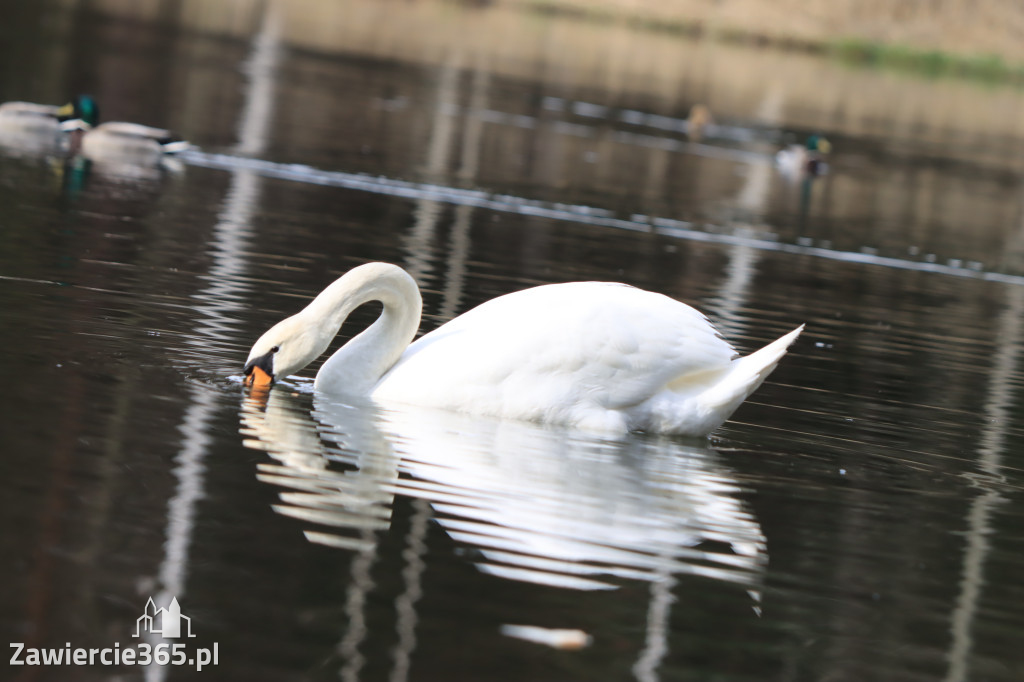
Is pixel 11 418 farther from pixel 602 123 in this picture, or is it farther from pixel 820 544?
pixel 602 123

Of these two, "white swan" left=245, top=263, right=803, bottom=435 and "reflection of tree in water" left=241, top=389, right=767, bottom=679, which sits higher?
"white swan" left=245, top=263, right=803, bottom=435

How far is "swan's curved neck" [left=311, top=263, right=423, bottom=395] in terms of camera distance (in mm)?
8570

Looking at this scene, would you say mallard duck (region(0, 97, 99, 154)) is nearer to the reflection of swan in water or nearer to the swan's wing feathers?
the reflection of swan in water

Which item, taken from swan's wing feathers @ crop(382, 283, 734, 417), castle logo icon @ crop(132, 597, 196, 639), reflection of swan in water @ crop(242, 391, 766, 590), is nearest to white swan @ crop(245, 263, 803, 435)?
swan's wing feathers @ crop(382, 283, 734, 417)

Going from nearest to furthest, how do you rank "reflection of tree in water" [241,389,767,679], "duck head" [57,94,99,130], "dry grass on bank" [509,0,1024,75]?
"reflection of tree in water" [241,389,767,679] → "duck head" [57,94,99,130] → "dry grass on bank" [509,0,1024,75]

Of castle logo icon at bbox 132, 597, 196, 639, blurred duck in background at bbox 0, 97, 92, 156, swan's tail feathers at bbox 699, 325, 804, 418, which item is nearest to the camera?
castle logo icon at bbox 132, 597, 196, 639

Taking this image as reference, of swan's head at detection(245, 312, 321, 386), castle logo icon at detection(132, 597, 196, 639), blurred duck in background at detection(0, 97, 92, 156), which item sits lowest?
castle logo icon at detection(132, 597, 196, 639)

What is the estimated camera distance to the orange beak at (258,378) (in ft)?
28.0

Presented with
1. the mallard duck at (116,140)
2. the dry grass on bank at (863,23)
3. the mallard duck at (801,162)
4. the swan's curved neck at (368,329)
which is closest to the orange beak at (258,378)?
the swan's curved neck at (368,329)

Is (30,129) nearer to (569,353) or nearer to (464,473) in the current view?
(569,353)

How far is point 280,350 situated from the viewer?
855cm

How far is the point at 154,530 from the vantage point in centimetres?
582

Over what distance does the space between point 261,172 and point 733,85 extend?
35704mm

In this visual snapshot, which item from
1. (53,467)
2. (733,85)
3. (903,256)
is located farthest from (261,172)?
(733,85)
